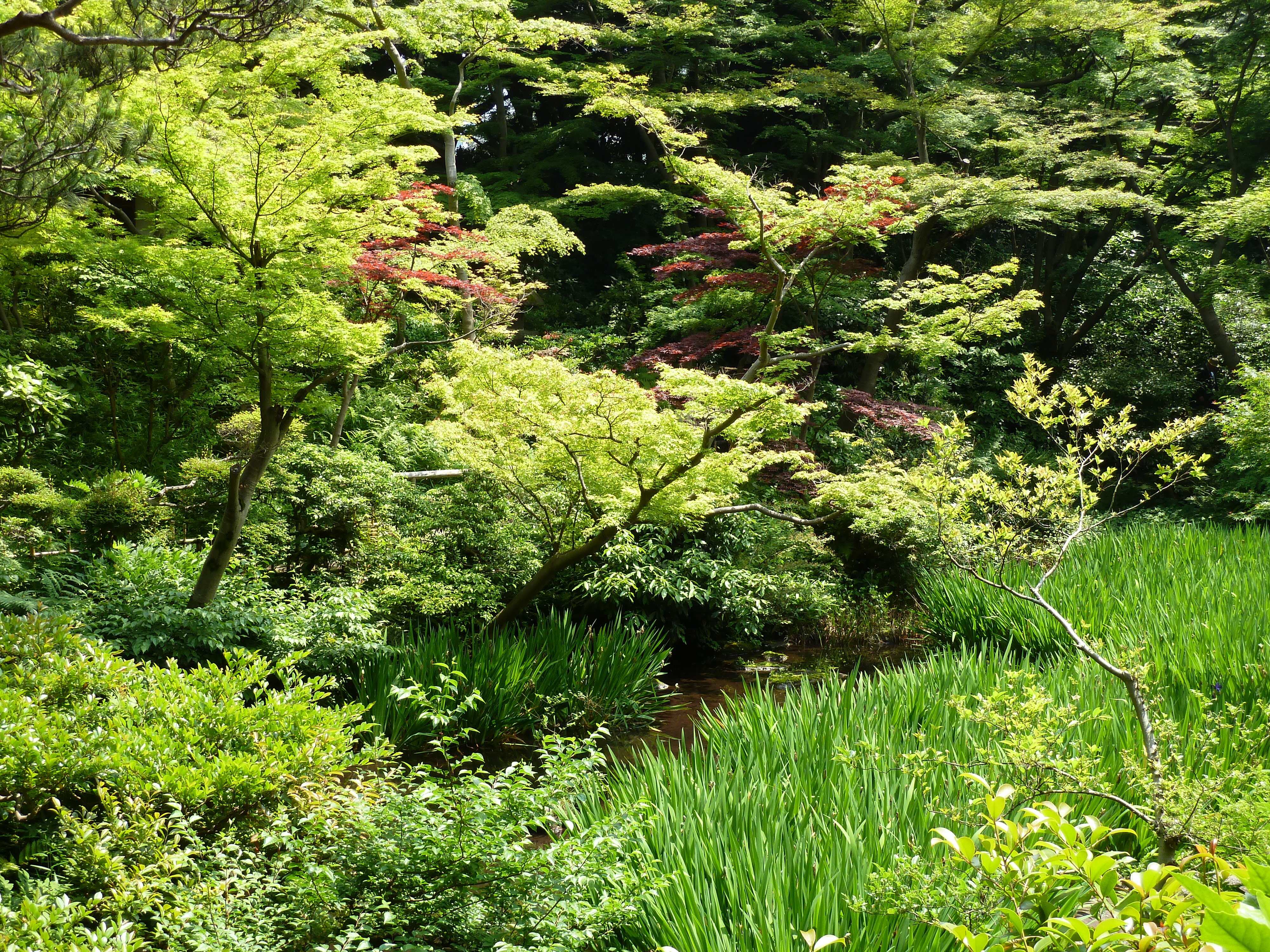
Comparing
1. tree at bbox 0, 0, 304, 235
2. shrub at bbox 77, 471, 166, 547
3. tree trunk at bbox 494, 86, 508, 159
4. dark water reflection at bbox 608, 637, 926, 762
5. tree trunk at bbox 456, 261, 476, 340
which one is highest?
tree trunk at bbox 494, 86, 508, 159

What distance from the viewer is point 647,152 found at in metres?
15.6

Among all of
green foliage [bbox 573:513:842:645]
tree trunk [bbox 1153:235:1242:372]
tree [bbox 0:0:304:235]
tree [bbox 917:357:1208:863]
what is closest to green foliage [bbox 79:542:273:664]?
tree [bbox 0:0:304:235]

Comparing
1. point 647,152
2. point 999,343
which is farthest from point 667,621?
point 647,152

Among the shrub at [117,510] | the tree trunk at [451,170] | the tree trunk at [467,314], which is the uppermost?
the tree trunk at [451,170]

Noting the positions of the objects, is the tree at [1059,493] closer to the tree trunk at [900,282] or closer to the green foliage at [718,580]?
the green foliage at [718,580]

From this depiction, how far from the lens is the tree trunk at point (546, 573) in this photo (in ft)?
19.2

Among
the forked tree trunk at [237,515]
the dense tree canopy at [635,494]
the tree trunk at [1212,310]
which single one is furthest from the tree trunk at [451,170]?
the tree trunk at [1212,310]

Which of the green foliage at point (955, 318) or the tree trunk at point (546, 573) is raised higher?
the green foliage at point (955, 318)

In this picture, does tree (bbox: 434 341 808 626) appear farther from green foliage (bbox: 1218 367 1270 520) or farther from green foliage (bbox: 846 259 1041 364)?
green foliage (bbox: 1218 367 1270 520)

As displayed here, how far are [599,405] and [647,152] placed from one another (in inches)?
459

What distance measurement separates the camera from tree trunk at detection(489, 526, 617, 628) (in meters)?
5.84

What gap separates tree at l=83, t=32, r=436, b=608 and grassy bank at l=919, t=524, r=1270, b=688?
4.87 metres

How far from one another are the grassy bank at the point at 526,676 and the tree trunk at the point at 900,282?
6.32 metres

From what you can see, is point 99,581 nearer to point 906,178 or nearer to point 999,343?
point 906,178
